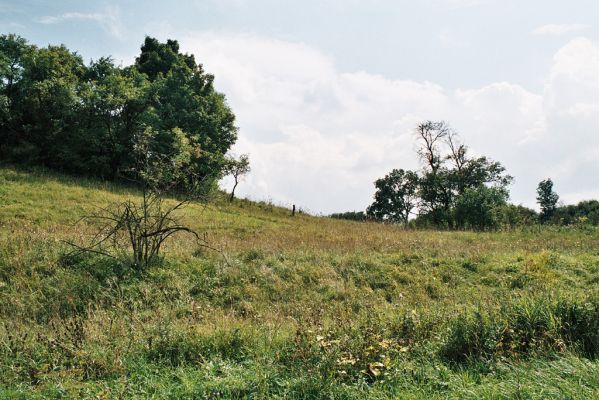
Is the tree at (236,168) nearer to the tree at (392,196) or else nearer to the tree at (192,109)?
the tree at (192,109)

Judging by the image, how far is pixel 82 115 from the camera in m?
33.7

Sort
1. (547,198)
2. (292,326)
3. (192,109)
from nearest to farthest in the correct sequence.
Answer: (292,326) → (192,109) → (547,198)

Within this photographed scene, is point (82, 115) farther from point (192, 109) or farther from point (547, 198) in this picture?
point (547, 198)

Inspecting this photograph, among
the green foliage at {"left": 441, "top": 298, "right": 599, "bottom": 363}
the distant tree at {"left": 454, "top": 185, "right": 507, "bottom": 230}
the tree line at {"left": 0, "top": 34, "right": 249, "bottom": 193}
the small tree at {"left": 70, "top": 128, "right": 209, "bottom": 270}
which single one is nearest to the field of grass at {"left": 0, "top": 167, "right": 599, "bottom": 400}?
the green foliage at {"left": 441, "top": 298, "right": 599, "bottom": 363}

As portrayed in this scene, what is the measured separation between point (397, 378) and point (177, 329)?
3438 mm

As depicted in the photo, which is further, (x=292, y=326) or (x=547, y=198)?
(x=547, y=198)

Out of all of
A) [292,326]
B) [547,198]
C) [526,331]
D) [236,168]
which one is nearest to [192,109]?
[236,168]

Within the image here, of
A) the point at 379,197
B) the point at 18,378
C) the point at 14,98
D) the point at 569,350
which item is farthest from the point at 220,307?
the point at 379,197

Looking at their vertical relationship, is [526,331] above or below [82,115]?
below

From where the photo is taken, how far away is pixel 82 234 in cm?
1391

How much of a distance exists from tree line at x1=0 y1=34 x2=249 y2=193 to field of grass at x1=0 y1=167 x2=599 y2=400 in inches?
802

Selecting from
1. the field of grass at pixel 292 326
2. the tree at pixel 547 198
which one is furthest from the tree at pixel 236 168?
the tree at pixel 547 198

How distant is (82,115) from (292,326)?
3330 centimetres

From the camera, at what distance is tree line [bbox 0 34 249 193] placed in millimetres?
32469
